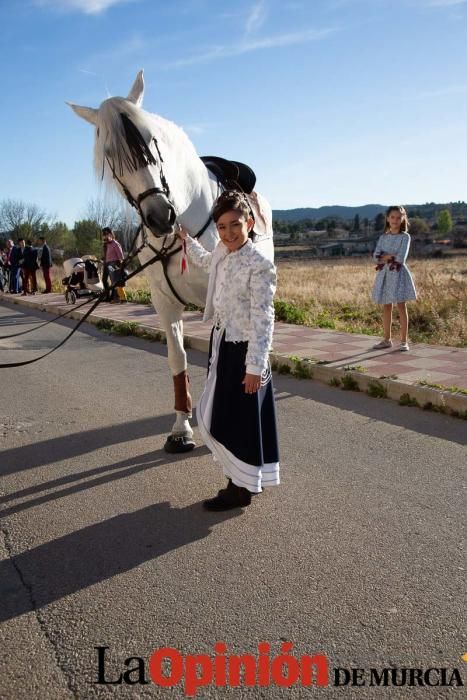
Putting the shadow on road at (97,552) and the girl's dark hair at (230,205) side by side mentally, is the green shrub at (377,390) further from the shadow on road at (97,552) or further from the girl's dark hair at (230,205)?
the girl's dark hair at (230,205)

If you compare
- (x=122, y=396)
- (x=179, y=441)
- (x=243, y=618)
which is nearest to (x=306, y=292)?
(x=122, y=396)

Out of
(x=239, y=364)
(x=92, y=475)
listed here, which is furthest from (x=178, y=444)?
(x=239, y=364)

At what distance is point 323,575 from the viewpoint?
2.79 meters

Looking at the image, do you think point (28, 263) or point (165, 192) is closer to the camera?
point (165, 192)

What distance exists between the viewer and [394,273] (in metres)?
7.60

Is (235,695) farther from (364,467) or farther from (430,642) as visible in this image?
(364,467)

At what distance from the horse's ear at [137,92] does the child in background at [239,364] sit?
1171 mm

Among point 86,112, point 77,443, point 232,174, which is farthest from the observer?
point 77,443

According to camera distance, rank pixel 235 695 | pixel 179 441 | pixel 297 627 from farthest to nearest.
A: pixel 179 441 → pixel 297 627 → pixel 235 695

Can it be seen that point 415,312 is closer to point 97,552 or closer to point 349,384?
point 349,384

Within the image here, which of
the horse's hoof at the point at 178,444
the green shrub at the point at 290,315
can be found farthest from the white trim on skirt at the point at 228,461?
the green shrub at the point at 290,315

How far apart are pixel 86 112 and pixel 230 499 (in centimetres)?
257

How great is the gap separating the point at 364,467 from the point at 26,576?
2256 mm

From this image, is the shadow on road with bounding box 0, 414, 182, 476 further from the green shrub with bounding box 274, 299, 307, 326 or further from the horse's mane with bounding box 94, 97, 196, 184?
the green shrub with bounding box 274, 299, 307, 326
